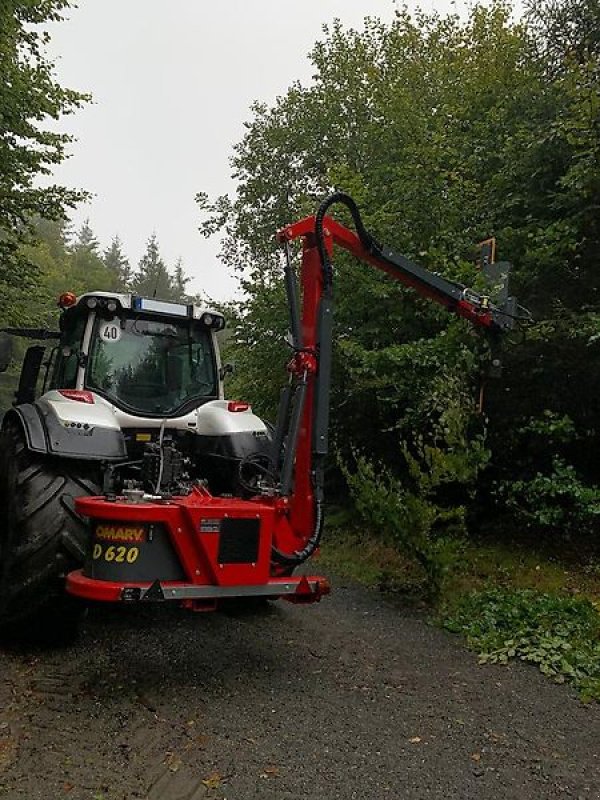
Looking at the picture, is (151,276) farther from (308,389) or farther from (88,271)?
(308,389)

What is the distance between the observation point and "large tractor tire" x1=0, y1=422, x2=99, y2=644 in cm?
440

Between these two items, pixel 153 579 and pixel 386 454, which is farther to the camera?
pixel 386 454

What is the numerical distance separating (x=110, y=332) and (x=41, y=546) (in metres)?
1.98

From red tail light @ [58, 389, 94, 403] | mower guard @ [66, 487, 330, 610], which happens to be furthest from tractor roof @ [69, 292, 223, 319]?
mower guard @ [66, 487, 330, 610]

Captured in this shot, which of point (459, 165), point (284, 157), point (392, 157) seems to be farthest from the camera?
point (284, 157)

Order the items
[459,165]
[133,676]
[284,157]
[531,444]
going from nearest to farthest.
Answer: [133,676] < [531,444] < [459,165] < [284,157]

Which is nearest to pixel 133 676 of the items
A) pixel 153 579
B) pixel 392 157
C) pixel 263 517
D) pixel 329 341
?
pixel 153 579

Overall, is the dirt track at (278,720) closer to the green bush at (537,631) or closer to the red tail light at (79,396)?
the green bush at (537,631)

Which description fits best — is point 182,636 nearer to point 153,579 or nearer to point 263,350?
point 153,579

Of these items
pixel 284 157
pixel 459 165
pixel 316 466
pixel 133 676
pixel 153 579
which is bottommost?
pixel 133 676

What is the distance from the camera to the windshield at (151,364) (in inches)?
227

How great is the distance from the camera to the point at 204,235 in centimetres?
2033

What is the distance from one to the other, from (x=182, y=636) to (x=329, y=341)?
226 centimetres

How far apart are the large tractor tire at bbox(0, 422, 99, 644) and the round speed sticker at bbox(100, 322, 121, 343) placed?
127 cm
